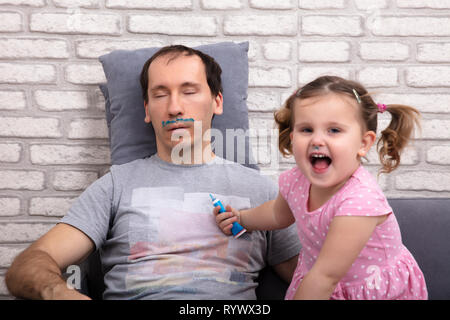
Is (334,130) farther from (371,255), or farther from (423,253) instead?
(423,253)

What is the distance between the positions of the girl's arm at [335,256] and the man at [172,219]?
1.00ft

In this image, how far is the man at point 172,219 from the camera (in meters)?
1.09

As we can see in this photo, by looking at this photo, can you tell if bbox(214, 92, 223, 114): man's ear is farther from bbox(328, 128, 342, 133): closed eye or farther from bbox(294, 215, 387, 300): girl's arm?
bbox(294, 215, 387, 300): girl's arm

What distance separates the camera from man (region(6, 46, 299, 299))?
42.8 inches

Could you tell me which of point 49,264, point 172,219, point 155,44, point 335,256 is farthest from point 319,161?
point 155,44

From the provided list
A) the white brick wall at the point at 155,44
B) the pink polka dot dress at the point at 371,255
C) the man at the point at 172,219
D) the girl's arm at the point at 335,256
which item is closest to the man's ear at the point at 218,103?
the man at the point at 172,219

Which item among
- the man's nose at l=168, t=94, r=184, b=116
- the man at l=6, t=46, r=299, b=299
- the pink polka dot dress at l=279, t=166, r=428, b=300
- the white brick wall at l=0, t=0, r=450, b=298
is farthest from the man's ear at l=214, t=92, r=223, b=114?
the pink polka dot dress at l=279, t=166, r=428, b=300

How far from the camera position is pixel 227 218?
117cm

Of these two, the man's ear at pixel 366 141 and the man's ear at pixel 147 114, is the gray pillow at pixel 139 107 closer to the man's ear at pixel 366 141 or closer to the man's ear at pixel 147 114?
the man's ear at pixel 147 114

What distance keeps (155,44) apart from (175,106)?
1.68 ft

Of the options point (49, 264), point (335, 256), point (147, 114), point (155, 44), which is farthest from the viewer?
point (155, 44)

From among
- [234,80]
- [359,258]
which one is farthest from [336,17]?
[359,258]

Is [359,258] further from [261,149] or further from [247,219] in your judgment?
[261,149]
